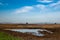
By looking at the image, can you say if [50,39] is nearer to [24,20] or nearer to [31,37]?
[31,37]

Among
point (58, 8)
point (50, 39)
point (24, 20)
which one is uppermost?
point (58, 8)

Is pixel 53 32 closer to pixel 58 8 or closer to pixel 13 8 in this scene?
pixel 58 8

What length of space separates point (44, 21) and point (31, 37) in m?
0.31

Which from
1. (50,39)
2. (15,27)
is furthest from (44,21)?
(15,27)

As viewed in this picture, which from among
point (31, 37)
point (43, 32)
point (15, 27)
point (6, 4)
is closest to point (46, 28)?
point (43, 32)

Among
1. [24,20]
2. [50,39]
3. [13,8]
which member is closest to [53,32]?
[50,39]

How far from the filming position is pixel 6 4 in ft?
6.20

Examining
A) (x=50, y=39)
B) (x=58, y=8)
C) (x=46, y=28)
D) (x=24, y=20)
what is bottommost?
(x=50, y=39)

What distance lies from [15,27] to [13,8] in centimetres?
30

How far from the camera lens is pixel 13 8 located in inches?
74.8

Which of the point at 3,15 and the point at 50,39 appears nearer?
the point at 50,39

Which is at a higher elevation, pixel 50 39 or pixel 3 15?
pixel 3 15

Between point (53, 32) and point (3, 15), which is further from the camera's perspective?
point (3, 15)

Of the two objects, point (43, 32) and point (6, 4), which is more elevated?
point (6, 4)
